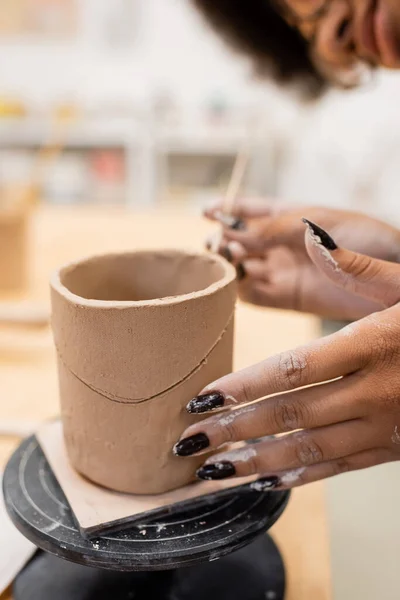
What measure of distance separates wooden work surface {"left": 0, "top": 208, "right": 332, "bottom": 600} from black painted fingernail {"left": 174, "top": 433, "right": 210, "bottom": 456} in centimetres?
17

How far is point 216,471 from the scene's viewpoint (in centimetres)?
54

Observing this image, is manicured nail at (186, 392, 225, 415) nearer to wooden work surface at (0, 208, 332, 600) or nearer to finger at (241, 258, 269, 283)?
wooden work surface at (0, 208, 332, 600)

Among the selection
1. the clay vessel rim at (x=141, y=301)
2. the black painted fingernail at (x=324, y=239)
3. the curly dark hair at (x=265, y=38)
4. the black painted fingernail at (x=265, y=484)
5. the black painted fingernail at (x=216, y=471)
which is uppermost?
the curly dark hair at (x=265, y=38)

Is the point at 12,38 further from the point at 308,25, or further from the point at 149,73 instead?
the point at 308,25

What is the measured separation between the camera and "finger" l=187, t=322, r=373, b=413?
48cm

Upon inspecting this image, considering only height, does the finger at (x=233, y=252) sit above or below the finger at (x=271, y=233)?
below

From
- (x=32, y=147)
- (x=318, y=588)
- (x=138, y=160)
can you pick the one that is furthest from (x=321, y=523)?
(x=32, y=147)

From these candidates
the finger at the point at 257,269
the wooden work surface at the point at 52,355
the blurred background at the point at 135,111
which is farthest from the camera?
the blurred background at the point at 135,111

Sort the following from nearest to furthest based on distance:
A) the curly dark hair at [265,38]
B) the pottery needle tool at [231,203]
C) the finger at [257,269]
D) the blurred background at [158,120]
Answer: the pottery needle tool at [231,203] → the finger at [257,269] → the curly dark hair at [265,38] → the blurred background at [158,120]

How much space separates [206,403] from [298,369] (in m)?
0.09

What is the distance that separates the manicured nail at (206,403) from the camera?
492 millimetres

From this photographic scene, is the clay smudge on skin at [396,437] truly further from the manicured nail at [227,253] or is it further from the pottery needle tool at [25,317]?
the pottery needle tool at [25,317]

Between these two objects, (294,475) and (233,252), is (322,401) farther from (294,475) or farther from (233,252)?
(233,252)

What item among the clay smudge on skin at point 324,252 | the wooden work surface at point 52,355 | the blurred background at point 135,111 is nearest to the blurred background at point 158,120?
the blurred background at point 135,111
